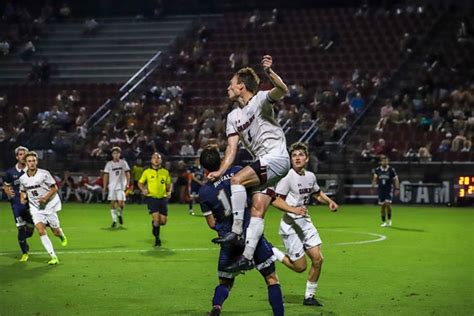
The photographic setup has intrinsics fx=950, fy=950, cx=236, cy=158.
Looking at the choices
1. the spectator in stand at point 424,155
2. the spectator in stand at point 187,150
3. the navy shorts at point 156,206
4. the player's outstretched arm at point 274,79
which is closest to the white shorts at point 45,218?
the navy shorts at point 156,206

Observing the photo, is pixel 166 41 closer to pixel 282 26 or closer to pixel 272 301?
pixel 282 26

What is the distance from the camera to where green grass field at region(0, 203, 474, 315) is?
12.6m

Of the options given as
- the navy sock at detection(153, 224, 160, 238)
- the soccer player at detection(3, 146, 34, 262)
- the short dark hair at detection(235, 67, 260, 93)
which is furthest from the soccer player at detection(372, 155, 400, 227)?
the short dark hair at detection(235, 67, 260, 93)

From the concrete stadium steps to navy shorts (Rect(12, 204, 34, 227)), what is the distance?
98.4 feet

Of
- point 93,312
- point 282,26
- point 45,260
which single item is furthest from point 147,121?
point 93,312

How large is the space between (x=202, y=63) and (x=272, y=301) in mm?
37685

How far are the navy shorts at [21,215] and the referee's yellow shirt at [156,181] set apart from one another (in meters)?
4.08

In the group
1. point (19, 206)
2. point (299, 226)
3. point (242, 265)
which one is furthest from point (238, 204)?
point (19, 206)

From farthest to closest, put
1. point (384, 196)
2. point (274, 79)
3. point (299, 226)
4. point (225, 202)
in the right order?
1. point (384, 196)
2. point (299, 226)
3. point (225, 202)
4. point (274, 79)

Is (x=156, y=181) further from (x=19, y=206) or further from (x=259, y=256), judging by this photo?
(x=259, y=256)

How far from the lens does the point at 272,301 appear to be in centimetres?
1044

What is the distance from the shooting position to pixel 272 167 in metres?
10.2

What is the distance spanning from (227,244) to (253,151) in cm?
107

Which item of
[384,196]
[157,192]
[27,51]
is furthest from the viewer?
[27,51]
